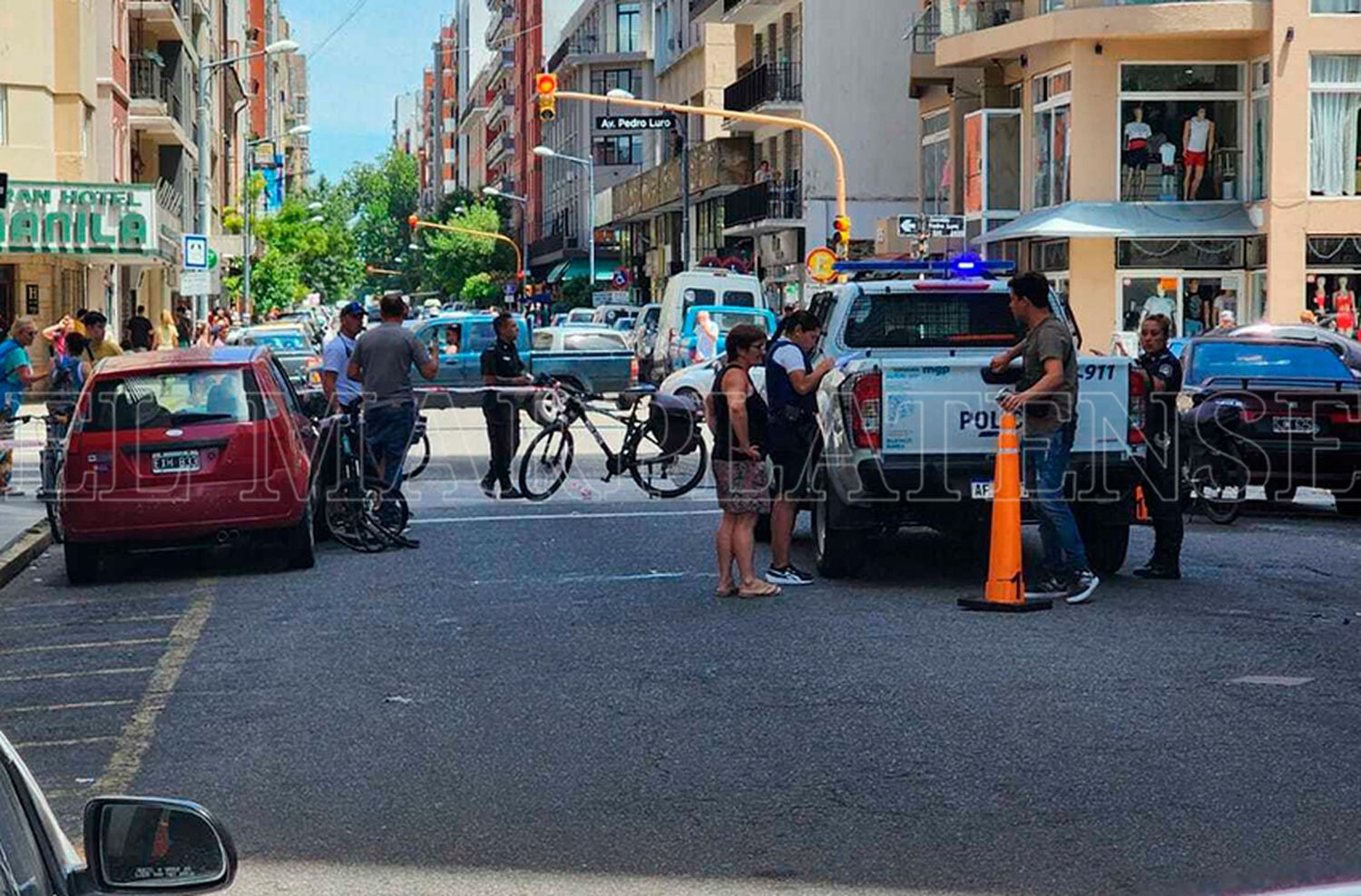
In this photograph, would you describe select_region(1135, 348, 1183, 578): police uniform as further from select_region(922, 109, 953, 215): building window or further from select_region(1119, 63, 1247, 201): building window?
select_region(922, 109, 953, 215): building window

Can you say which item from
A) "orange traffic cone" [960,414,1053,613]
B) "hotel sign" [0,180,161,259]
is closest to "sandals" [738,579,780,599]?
"orange traffic cone" [960,414,1053,613]

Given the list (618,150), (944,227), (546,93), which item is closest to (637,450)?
(944,227)

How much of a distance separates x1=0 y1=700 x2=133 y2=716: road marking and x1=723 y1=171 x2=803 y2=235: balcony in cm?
4891

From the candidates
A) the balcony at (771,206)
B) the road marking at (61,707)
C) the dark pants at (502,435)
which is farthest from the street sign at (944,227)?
the balcony at (771,206)

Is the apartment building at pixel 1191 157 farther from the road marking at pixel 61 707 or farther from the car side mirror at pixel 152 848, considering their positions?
the car side mirror at pixel 152 848

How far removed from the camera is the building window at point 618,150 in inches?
4225

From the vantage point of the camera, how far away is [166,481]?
51.2ft

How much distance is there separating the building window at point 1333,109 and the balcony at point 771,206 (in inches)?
789

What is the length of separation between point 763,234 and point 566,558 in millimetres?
48825

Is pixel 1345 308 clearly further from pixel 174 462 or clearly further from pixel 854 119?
pixel 174 462

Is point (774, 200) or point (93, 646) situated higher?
point (774, 200)

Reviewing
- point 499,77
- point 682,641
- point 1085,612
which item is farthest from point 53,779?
point 499,77

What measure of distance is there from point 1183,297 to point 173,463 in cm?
2990

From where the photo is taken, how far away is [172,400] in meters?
15.8
